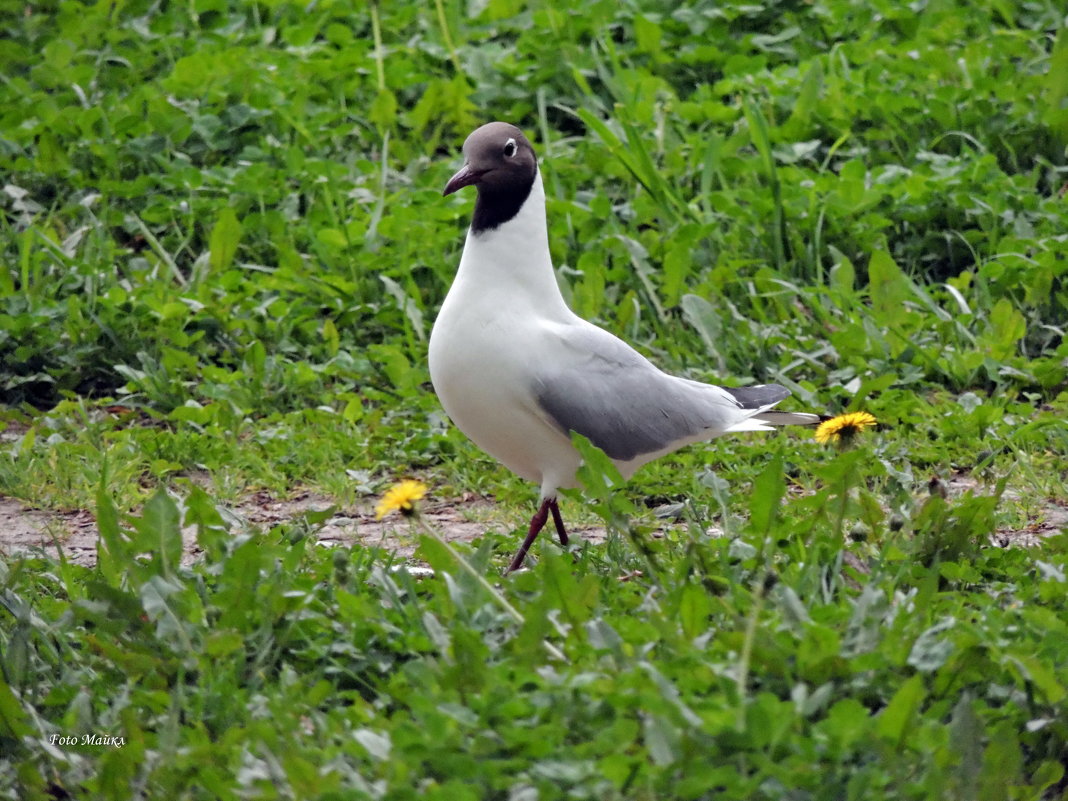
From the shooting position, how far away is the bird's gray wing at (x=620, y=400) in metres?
3.93

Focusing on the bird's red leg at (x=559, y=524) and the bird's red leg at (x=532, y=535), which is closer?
the bird's red leg at (x=532, y=535)

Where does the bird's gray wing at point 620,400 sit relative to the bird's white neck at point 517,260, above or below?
below

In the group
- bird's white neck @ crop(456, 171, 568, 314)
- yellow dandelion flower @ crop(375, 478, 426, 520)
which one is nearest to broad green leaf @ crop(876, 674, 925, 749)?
yellow dandelion flower @ crop(375, 478, 426, 520)

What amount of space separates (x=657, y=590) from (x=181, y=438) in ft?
7.35

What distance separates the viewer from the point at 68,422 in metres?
5.17

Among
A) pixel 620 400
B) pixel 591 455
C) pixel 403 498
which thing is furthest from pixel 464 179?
pixel 403 498

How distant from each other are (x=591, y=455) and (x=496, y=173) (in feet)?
3.23

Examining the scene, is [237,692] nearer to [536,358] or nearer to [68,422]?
[536,358]

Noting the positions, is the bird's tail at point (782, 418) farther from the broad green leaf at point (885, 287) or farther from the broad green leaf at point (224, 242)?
the broad green leaf at point (224, 242)

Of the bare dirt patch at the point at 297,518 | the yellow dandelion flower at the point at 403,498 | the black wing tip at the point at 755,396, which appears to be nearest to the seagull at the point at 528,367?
the black wing tip at the point at 755,396

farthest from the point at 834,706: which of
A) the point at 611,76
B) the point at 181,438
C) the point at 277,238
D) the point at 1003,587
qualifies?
the point at 611,76

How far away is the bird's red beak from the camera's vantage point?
4012 millimetres

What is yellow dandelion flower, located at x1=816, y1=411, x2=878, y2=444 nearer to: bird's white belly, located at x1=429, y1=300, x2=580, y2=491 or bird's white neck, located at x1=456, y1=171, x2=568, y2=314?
bird's white belly, located at x1=429, y1=300, x2=580, y2=491

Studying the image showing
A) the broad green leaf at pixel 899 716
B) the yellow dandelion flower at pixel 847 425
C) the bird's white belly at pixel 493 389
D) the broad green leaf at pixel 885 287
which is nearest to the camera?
the broad green leaf at pixel 899 716
